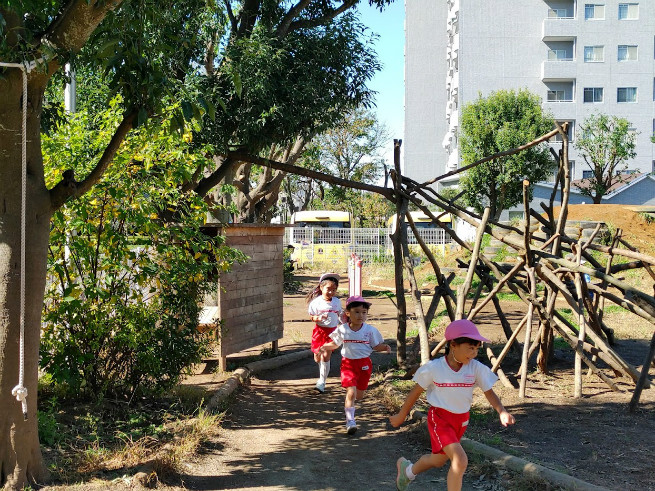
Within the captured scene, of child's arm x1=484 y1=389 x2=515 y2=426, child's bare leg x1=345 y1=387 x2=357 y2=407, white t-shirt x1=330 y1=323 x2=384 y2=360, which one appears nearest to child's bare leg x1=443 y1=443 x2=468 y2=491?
child's arm x1=484 y1=389 x2=515 y2=426

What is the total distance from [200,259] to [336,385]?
326 cm

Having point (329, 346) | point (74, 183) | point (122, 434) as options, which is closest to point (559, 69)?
point (329, 346)

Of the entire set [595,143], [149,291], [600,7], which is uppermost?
[600,7]

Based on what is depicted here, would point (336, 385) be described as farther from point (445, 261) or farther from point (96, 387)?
point (445, 261)

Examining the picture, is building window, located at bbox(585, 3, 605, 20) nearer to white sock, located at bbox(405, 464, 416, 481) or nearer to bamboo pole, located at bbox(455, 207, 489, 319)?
bamboo pole, located at bbox(455, 207, 489, 319)

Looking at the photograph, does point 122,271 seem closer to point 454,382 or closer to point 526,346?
point 454,382

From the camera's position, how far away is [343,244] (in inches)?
1352

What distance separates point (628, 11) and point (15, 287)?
50373 millimetres

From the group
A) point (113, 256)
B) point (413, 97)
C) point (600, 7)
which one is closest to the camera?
point (113, 256)

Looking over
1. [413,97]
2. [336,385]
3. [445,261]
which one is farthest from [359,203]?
[336,385]

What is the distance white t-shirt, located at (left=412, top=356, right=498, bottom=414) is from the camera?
4.86m

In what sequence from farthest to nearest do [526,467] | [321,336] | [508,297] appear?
[508,297], [321,336], [526,467]

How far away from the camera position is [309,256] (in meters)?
34.7

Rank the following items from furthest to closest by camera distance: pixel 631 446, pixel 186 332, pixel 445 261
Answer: pixel 445 261
pixel 186 332
pixel 631 446
